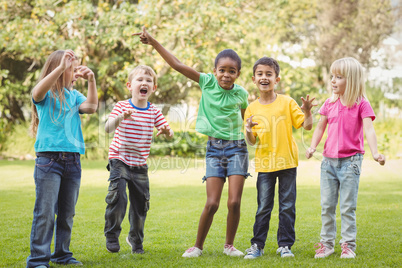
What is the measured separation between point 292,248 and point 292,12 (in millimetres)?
26028

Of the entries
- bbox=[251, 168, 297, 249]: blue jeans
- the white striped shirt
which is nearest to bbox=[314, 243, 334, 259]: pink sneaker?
bbox=[251, 168, 297, 249]: blue jeans

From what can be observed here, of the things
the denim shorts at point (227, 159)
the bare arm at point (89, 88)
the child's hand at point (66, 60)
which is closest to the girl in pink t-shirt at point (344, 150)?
the denim shorts at point (227, 159)

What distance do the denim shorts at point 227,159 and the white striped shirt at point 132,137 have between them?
2.00 feet

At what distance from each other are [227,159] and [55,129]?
4.85 feet

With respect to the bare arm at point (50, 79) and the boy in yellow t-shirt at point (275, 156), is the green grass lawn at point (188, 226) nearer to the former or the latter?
the boy in yellow t-shirt at point (275, 156)

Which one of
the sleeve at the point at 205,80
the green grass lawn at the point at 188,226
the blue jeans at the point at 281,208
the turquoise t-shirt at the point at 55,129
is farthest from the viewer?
the sleeve at the point at 205,80

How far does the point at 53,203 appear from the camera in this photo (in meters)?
3.41

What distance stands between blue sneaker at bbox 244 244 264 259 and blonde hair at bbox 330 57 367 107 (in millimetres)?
1495

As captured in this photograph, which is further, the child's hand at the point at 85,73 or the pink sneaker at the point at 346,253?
the pink sneaker at the point at 346,253

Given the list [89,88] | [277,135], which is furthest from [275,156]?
[89,88]

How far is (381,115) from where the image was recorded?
18344 mm

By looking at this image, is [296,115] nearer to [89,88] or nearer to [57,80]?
[89,88]

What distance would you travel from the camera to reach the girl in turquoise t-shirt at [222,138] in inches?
154

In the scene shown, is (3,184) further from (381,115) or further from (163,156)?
(381,115)
